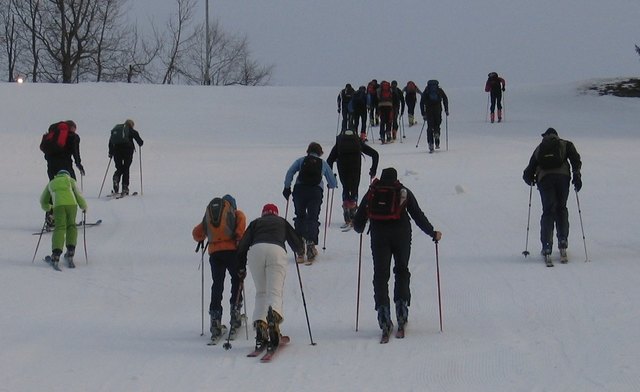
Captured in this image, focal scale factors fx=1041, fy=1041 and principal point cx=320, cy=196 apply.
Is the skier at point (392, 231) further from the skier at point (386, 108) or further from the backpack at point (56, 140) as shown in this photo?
the skier at point (386, 108)

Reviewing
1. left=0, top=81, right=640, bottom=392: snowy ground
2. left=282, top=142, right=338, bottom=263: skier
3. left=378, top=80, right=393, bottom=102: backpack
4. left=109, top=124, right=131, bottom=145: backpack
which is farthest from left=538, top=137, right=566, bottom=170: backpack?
left=378, top=80, right=393, bottom=102: backpack

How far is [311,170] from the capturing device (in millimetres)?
14023

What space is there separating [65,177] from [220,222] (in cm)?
477

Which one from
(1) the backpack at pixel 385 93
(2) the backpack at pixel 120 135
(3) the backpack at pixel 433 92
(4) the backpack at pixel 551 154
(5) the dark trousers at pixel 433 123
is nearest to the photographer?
(4) the backpack at pixel 551 154

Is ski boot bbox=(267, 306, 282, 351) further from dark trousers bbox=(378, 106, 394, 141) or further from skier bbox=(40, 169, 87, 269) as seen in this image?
dark trousers bbox=(378, 106, 394, 141)

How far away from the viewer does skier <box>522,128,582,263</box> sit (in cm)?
1318

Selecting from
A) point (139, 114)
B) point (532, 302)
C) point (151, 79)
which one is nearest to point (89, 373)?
point (532, 302)

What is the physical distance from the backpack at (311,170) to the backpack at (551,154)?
2.92 metres

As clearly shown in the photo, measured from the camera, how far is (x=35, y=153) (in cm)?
2691

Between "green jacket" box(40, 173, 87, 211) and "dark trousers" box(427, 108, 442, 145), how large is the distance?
11.8m

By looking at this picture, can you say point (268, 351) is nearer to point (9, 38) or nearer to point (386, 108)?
point (386, 108)

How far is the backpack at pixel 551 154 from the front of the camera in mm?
13156

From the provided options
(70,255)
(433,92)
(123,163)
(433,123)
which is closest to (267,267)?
(70,255)

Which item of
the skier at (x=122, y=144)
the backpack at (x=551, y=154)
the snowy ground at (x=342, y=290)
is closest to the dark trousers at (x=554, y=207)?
the backpack at (x=551, y=154)
